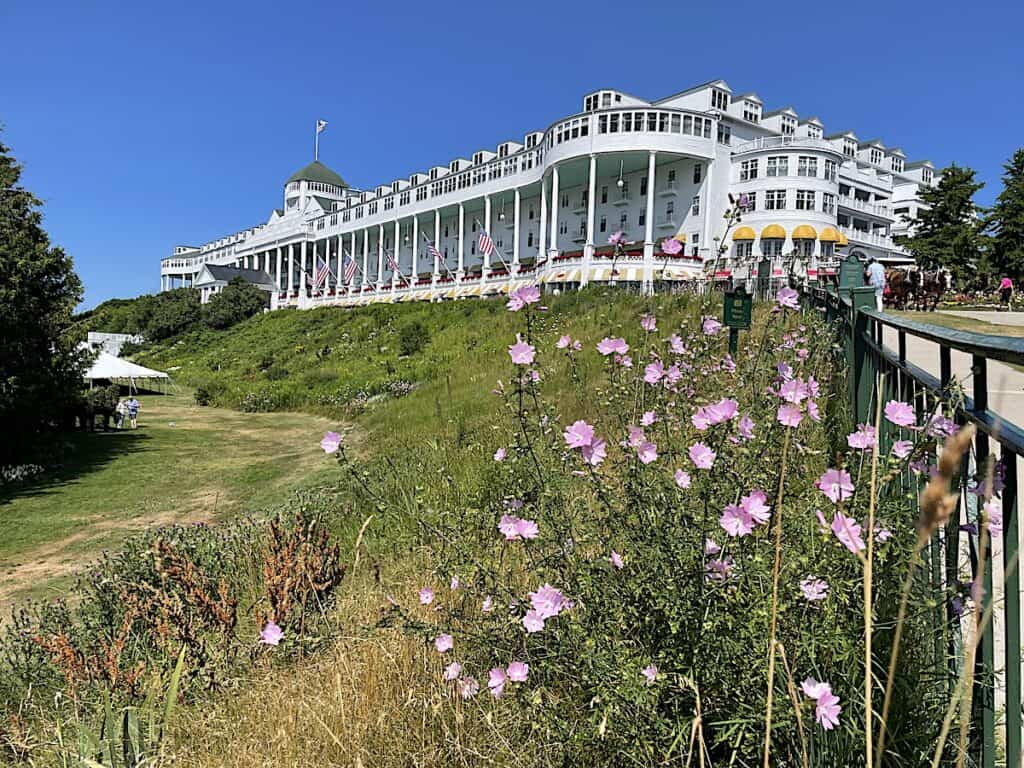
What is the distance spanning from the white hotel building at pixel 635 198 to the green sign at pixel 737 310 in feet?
81.3

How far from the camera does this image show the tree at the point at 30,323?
13711 mm

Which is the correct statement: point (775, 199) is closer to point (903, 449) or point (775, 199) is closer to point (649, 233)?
point (649, 233)

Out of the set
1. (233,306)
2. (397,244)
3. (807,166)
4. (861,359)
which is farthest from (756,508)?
(233,306)

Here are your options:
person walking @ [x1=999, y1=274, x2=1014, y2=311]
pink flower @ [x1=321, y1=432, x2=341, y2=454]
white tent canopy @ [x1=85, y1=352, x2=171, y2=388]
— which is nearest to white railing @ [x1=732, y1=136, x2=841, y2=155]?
person walking @ [x1=999, y1=274, x2=1014, y2=311]

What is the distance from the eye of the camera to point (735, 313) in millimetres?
6484

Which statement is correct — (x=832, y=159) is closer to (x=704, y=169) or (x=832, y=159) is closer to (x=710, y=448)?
(x=704, y=169)

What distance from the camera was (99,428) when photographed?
2067 centimetres

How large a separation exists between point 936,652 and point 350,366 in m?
26.0

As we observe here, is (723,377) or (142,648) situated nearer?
(142,648)

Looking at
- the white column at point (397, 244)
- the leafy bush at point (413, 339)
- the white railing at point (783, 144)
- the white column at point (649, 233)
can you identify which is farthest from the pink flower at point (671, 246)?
the white column at point (397, 244)

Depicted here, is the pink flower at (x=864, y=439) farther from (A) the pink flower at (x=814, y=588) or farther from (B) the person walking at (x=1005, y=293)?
(B) the person walking at (x=1005, y=293)

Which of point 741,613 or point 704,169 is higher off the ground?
point 704,169

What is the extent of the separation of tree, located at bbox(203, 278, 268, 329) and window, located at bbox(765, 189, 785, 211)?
4267 centimetres

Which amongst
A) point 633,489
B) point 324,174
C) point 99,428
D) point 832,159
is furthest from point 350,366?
point 324,174
